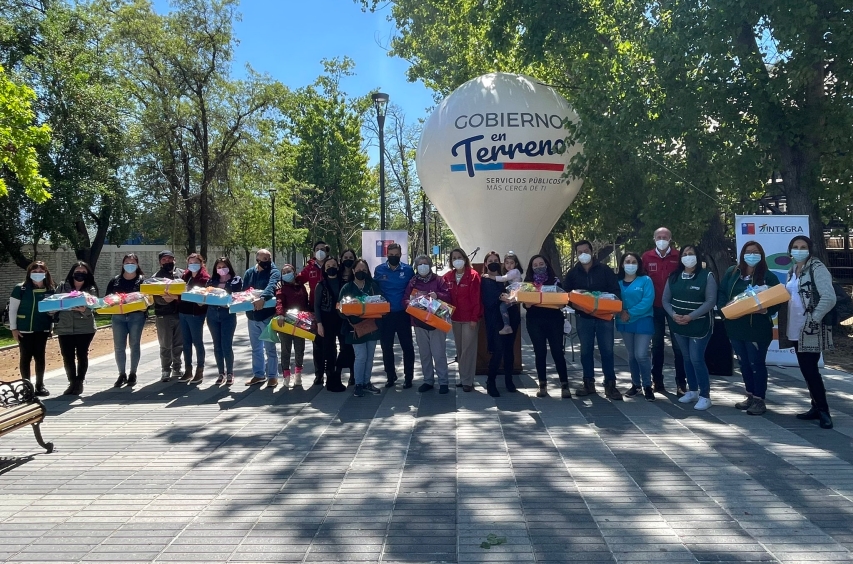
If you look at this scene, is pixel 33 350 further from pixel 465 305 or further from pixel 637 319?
pixel 637 319

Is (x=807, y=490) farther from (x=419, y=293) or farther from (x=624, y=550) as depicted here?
(x=419, y=293)

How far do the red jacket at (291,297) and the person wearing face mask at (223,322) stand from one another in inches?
30.4

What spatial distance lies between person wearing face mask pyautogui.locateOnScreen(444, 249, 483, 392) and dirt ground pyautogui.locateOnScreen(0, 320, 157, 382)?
706 centimetres

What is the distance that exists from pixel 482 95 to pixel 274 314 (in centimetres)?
891

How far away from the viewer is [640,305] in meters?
7.78

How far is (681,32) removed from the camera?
1214 centimetres

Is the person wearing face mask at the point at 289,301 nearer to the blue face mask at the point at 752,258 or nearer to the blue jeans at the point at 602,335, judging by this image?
the blue jeans at the point at 602,335

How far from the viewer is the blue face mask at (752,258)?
723cm

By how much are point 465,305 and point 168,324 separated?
14.1 feet

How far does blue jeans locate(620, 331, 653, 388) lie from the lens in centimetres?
784

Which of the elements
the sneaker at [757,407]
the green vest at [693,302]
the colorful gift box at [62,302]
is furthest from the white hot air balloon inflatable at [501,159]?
the colorful gift box at [62,302]

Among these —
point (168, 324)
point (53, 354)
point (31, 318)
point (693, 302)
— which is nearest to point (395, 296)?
point (168, 324)

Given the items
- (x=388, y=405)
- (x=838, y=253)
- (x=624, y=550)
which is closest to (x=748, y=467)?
(x=624, y=550)

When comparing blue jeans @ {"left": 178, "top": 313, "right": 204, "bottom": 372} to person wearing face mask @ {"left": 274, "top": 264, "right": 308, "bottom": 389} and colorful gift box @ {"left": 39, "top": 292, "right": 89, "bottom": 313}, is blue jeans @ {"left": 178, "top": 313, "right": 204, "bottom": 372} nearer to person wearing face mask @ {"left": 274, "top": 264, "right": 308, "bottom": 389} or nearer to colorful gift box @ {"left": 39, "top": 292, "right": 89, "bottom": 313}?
person wearing face mask @ {"left": 274, "top": 264, "right": 308, "bottom": 389}
